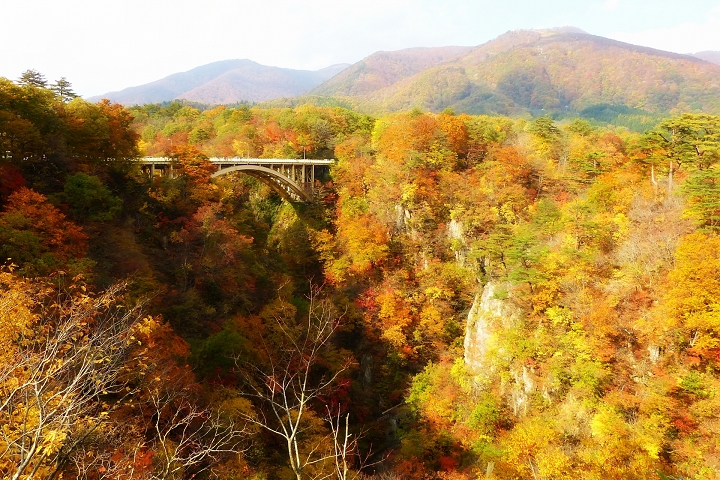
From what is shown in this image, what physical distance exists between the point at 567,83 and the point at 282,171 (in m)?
106

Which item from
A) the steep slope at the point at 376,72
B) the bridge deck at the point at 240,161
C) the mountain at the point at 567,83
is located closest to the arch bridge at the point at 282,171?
the bridge deck at the point at 240,161

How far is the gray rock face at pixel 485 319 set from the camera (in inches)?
689

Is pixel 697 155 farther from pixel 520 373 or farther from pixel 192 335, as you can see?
pixel 192 335

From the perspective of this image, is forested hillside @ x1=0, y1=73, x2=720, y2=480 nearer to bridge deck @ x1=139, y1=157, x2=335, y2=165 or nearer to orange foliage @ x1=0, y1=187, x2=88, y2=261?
orange foliage @ x1=0, y1=187, x2=88, y2=261

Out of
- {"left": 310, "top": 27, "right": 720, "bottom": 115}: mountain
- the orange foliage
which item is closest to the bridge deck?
the orange foliage

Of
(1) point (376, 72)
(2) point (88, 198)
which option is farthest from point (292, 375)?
(1) point (376, 72)

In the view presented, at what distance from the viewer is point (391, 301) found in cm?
2098

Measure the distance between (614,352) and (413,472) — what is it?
8711 mm

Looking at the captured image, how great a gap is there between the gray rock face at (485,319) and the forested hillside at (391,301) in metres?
0.14

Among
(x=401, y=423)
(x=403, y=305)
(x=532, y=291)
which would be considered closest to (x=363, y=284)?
(x=403, y=305)

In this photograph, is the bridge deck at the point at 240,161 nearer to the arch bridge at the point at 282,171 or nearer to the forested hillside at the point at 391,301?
the arch bridge at the point at 282,171

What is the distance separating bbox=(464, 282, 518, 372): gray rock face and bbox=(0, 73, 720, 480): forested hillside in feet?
0.45

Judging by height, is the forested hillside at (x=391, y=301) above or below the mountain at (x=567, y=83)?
below

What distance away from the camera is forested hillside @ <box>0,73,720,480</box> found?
10.1 meters
